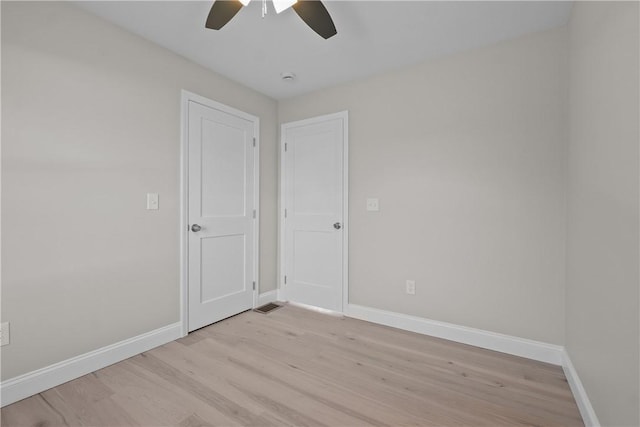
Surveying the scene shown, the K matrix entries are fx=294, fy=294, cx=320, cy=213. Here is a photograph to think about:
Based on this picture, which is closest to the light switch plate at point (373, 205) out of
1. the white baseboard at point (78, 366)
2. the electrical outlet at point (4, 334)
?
the white baseboard at point (78, 366)

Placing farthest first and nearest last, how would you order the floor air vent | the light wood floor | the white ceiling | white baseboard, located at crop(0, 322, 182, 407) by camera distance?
the floor air vent → the white ceiling → white baseboard, located at crop(0, 322, 182, 407) → the light wood floor

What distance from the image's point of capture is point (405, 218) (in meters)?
2.71

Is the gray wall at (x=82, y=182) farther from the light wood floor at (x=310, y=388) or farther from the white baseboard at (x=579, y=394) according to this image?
the white baseboard at (x=579, y=394)

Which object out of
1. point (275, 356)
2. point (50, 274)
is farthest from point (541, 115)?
point (50, 274)

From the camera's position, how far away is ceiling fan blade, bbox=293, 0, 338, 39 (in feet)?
5.33

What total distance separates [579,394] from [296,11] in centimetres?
267

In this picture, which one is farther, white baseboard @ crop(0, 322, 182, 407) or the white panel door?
the white panel door

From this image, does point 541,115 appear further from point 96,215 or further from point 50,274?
point 50,274

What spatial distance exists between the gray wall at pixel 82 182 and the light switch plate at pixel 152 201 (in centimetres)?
4

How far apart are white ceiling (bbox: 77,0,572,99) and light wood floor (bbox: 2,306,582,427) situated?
7.91 ft

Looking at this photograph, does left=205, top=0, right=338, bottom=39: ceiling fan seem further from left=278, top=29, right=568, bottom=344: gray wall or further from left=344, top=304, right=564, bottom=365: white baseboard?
left=344, top=304, right=564, bottom=365: white baseboard

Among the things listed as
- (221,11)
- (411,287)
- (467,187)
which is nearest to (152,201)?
(221,11)

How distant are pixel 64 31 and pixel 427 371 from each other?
3.24 m

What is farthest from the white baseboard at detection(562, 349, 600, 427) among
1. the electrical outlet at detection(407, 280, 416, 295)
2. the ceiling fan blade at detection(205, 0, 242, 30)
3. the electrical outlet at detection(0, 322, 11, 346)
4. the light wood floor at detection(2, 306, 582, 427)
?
the electrical outlet at detection(0, 322, 11, 346)
